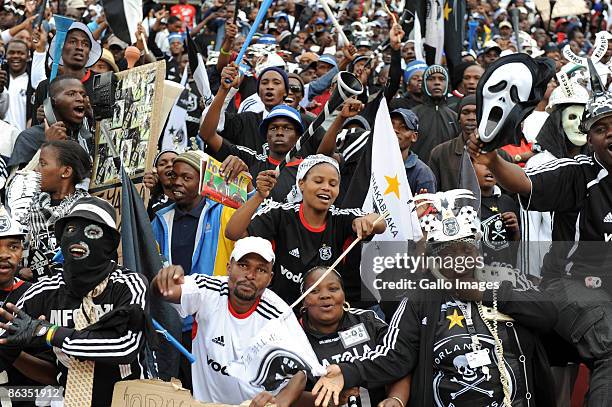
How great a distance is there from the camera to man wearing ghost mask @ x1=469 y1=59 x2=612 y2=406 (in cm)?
609

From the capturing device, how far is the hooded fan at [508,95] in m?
5.68

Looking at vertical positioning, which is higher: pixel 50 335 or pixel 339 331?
pixel 50 335

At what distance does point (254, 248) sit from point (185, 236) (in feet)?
5.12

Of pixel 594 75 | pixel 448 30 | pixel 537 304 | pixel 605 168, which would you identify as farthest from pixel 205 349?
pixel 448 30

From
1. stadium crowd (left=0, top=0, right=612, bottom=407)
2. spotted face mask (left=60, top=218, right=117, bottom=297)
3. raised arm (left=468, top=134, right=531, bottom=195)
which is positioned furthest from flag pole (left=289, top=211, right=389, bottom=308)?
spotted face mask (left=60, top=218, right=117, bottom=297)

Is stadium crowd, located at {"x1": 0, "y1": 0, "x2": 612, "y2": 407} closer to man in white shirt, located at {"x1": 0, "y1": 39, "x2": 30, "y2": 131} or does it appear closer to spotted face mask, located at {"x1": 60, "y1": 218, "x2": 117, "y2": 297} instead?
spotted face mask, located at {"x1": 60, "y1": 218, "x2": 117, "y2": 297}

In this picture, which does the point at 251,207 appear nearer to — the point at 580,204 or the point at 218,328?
the point at 218,328

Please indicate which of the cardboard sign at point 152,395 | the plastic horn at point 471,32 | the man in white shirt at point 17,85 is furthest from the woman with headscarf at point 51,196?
the plastic horn at point 471,32

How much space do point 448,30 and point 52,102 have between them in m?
5.44

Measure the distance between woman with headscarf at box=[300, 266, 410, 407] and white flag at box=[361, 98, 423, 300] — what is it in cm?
61

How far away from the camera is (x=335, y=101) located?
8141 millimetres

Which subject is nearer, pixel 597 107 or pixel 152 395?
pixel 152 395

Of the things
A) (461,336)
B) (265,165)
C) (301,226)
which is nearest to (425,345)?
(461,336)

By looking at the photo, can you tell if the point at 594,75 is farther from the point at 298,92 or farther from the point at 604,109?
the point at 298,92
